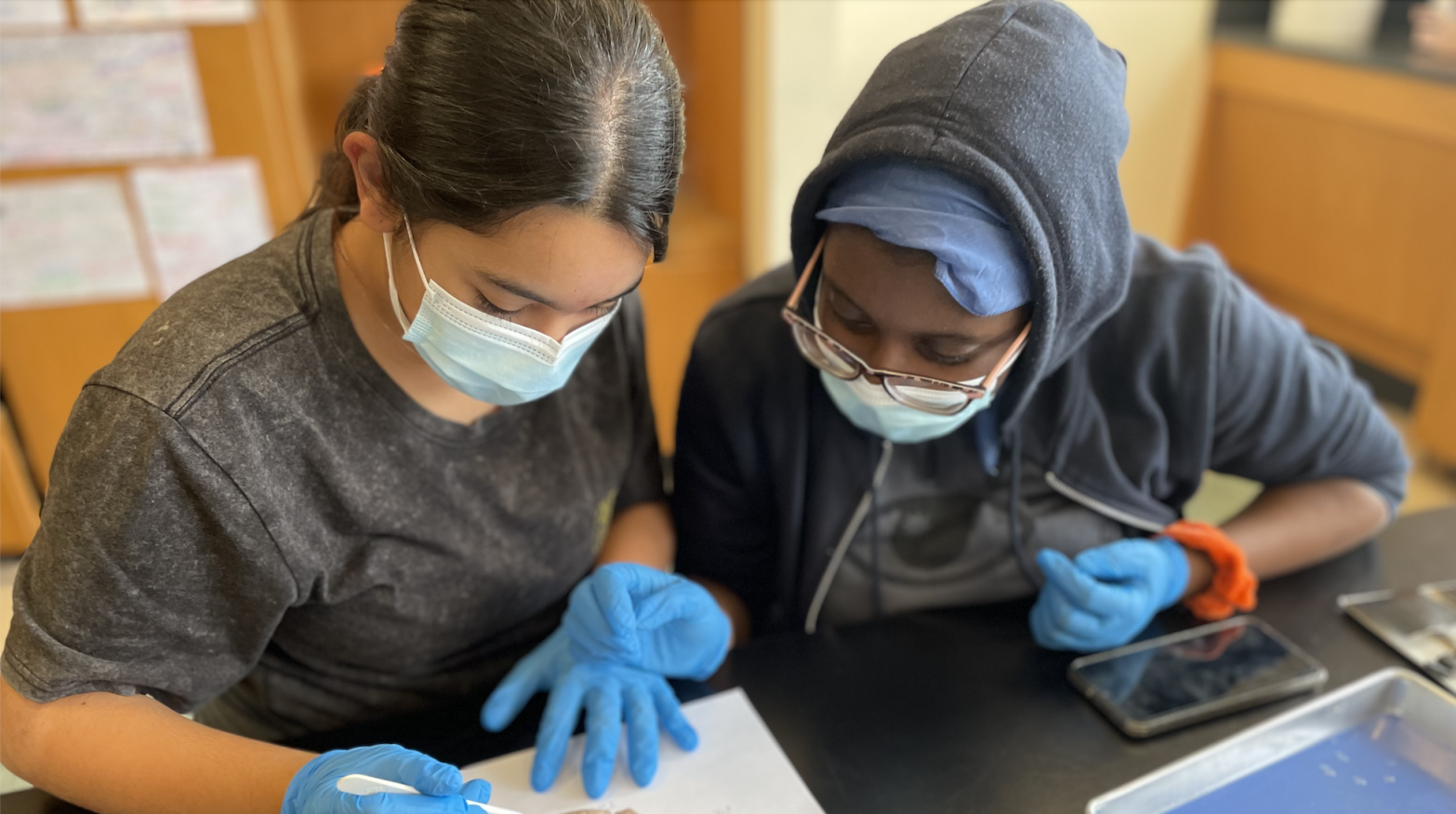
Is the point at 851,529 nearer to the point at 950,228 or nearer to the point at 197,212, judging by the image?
the point at 950,228

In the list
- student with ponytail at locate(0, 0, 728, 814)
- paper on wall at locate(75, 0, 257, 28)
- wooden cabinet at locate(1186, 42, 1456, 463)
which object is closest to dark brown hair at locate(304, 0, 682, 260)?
student with ponytail at locate(0, 0, 728, 814)

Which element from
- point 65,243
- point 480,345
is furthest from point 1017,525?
point 65,243

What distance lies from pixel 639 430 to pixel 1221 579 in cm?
66

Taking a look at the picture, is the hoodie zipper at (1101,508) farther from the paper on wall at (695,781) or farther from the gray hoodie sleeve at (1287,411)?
the paper on wall at (695,781)

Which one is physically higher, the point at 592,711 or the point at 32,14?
the point at 32,14

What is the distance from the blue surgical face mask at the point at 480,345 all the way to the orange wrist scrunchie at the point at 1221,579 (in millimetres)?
691

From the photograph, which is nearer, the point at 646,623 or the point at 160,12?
the point at 646,623

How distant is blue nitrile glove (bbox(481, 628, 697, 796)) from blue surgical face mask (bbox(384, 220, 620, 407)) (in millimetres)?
261

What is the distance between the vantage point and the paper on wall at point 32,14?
1.81 metres

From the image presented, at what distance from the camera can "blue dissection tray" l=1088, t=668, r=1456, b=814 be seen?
0.82 metres

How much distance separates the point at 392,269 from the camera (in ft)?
2.72

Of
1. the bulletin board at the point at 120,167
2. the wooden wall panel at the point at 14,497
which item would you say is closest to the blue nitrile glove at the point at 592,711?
the bulletin board at the point at 120,167

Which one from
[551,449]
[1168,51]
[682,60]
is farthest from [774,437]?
[682,60]

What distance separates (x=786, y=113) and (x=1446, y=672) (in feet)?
5.11
